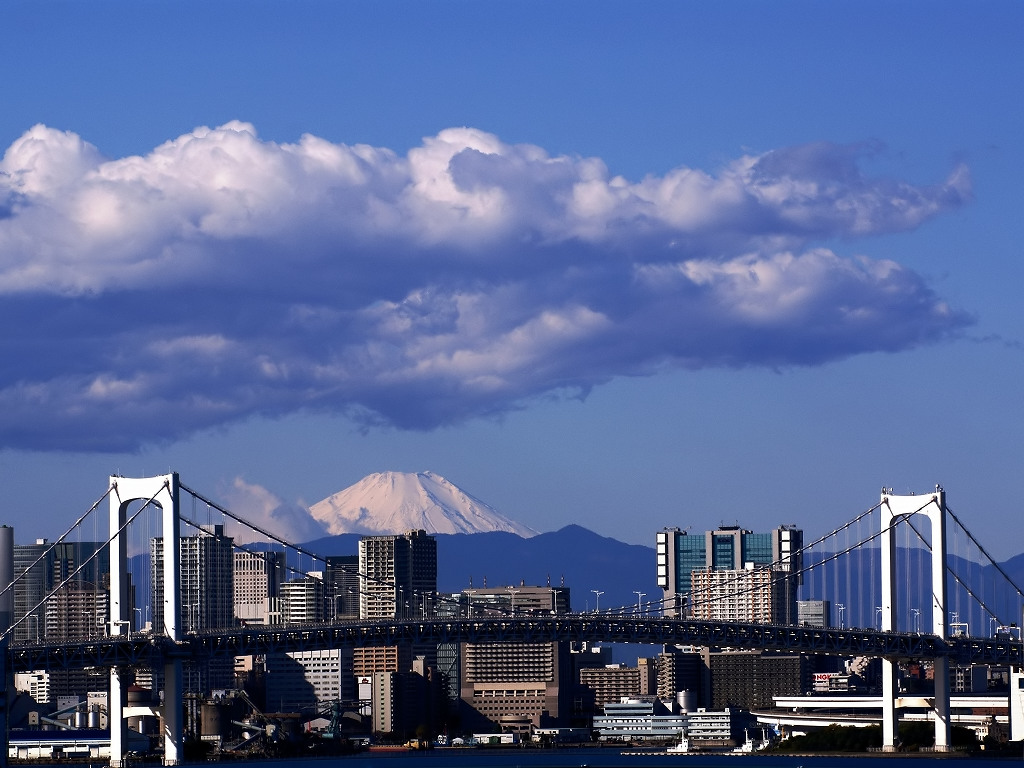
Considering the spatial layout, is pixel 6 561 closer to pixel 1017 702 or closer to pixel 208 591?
pixel 208 591

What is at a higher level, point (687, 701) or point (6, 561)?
point (6, 561)

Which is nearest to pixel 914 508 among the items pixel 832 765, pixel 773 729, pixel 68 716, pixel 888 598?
pixel 888 598

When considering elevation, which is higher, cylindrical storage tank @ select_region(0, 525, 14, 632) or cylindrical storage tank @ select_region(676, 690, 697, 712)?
cylindrical storage tank @ select_region(0, 525, 14, 632)

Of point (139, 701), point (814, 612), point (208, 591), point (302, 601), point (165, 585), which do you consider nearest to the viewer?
point (165, 585)

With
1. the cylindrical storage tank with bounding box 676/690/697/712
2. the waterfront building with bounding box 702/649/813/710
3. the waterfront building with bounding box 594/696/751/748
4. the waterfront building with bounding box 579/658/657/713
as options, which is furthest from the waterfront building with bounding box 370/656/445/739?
the waterfront building with bounding box 702/649/813/710

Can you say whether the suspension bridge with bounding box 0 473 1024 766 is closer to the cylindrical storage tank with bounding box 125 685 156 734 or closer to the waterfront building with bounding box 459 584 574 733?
the cylindrical storage tank with bounding box 125 685 156 734

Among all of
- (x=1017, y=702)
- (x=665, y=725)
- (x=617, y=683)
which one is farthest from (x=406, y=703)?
Answer: (x=1017, y=702)
